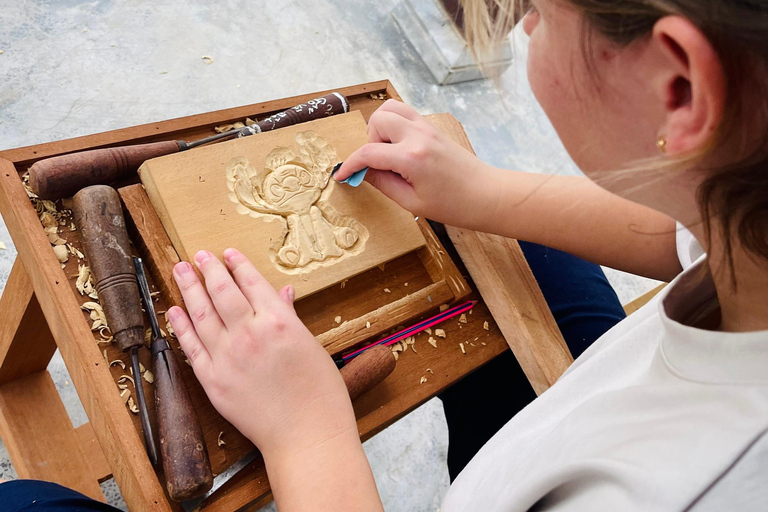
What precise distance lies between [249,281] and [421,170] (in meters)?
0.31

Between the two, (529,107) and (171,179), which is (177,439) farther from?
(529,107)

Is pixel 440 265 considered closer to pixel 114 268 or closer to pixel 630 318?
pixel 630 318

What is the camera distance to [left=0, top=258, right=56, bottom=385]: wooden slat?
0.89 metres

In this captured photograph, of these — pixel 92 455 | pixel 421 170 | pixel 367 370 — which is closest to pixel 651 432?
pixel 367 370

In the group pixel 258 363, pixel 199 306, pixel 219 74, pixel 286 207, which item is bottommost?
pixel 258 363

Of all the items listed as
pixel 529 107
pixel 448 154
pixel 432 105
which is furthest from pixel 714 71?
pixel 432 105

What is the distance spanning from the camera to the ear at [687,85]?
1.13 ft

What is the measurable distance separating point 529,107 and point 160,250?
55cm

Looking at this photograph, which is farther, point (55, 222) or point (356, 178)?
point (356, 178)

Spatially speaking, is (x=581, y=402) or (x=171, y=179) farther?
(x=171, y=179)

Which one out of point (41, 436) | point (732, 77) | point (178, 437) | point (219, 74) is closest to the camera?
point (732, 77)

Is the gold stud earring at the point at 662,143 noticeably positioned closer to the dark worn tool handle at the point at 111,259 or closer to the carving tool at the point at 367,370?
the carving tool at the point at 367,370

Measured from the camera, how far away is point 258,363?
65 centimetres

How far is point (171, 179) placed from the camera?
75 centimetres
